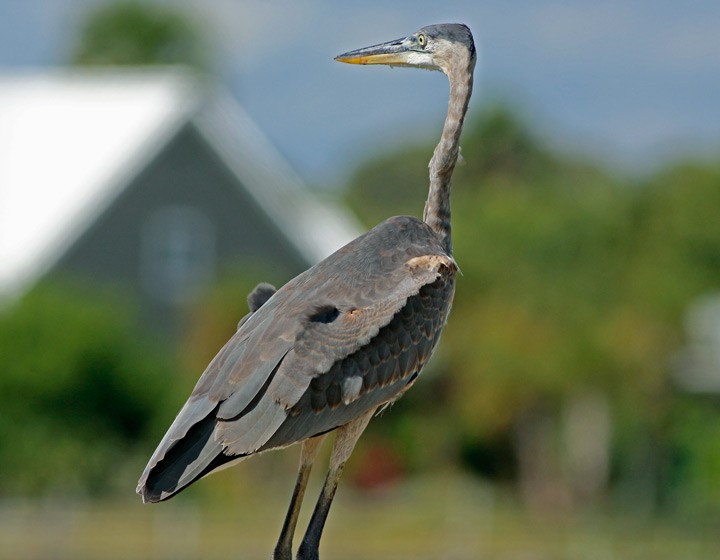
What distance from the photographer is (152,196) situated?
1417 inches

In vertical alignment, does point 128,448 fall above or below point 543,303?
above

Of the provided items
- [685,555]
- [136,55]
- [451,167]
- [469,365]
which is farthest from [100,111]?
[451,167]

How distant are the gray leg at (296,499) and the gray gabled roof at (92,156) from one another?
2518 centimetres

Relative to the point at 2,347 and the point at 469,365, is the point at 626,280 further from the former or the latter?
the point at 2,347

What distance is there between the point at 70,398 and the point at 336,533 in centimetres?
443

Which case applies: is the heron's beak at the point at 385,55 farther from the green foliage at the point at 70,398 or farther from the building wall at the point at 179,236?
the building wall at the point at 179,236

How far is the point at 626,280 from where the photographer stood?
39.8 m

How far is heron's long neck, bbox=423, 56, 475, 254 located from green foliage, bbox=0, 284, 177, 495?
17609 millimetres

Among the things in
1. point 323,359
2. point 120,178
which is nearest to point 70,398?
point 120,178

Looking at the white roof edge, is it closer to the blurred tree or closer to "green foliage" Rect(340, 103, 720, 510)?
"green foliage" Rect(340, 103, 720, 510)

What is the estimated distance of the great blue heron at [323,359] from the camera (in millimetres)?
7723

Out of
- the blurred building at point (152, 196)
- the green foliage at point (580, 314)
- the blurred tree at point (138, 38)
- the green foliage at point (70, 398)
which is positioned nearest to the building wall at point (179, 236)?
the blurred building at point (152, 196)

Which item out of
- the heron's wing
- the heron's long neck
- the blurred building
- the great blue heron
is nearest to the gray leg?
the great blue heron

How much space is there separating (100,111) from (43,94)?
223cm
